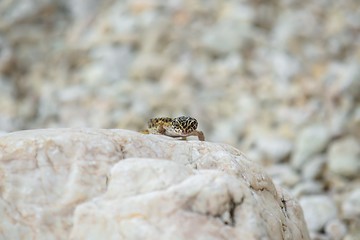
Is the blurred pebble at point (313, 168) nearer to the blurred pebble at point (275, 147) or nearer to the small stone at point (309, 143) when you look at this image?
the small stone at point (309, 143)

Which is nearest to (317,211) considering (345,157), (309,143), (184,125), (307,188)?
(307,188)

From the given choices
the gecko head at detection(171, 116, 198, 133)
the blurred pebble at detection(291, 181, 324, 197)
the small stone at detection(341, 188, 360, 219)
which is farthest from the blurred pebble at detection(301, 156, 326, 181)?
the gecko head at detection(171, 116, 198, 133)

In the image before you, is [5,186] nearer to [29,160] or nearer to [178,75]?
[29,160]

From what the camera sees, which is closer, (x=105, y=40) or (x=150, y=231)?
(x=150, y=231)

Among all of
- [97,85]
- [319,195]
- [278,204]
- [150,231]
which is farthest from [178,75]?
[150,231]

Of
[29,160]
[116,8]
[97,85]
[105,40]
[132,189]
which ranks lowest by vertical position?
[132,189]

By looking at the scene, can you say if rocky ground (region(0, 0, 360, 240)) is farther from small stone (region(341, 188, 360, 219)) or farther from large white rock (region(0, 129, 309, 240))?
large white rock (region(0, 129, 309, 240))
